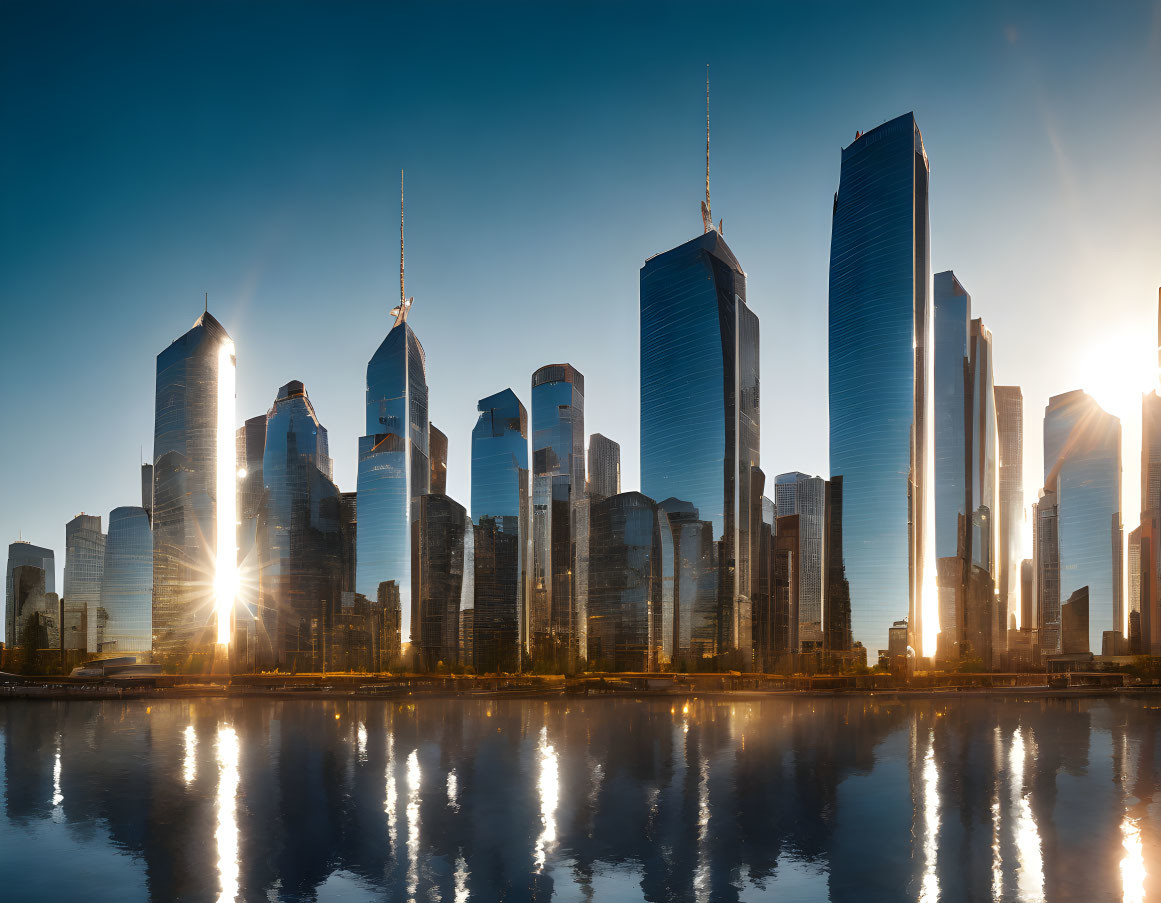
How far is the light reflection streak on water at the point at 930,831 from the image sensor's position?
128 feet

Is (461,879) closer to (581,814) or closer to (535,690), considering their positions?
(581,814)

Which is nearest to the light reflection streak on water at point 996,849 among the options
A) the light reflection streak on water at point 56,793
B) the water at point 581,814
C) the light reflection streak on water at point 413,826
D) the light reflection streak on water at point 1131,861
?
the water at point 581,814

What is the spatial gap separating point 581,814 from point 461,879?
15949mm

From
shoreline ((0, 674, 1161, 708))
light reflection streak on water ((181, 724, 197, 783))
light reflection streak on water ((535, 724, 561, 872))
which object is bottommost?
shoreline ((0, 674, 1161, 708))

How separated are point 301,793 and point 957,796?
47.3 meters

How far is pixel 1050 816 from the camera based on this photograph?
56000 mm

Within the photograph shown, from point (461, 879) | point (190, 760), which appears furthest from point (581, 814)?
point (190, 760)

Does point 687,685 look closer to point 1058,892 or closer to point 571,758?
point 571,758

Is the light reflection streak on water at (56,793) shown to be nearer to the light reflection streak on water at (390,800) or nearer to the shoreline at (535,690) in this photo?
the light reflection streak on water at (390,800)

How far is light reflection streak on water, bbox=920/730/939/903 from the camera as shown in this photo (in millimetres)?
38875

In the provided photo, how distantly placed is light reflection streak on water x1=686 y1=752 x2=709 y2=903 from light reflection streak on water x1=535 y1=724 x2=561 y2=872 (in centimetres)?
751

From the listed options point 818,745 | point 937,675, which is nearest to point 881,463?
point 937,675

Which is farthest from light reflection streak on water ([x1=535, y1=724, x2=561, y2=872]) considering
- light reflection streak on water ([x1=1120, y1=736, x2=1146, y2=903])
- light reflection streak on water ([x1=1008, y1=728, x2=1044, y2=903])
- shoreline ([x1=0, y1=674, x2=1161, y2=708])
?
shoreline ([x1=0, y1=674, x2=1161, y2=708])

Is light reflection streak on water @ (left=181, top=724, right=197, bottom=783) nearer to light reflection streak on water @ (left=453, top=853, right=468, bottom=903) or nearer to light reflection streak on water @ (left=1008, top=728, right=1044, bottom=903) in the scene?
light reflection streak on water @ (left=453, top=853, right=468, bottom=903)
